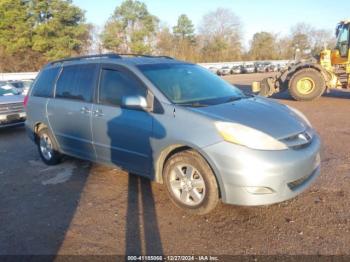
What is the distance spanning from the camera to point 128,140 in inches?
177

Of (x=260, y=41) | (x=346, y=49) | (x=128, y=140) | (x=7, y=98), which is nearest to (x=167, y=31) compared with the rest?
(x=260, y=41)

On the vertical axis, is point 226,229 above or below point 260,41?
below

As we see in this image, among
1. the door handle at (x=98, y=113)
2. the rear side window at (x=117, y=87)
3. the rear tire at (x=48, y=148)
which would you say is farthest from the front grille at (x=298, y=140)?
the rear tire at (x=48, y=148)

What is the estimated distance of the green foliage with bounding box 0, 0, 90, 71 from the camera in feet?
153

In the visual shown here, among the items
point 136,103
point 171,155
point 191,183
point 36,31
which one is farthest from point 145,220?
point 36,31

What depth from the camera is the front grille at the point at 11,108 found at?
370 inches

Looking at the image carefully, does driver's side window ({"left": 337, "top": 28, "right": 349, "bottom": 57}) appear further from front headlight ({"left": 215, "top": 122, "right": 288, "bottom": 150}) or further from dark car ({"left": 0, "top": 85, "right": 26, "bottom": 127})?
front headlight ({"left": 215, "top": 122, "right": 288, "bottom": 150})

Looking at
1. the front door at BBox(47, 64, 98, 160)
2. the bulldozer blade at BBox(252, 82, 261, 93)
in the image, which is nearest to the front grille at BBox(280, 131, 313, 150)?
the front door at BBox(47, 64, 98, 160)

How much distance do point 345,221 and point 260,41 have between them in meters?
76.4

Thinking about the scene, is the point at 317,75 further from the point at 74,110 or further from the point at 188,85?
the point at 74,110

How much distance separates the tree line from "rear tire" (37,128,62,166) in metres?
14.5

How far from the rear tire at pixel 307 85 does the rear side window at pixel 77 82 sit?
1066cm

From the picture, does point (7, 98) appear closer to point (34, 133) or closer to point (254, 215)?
point (34, 133)

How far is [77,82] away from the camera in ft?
17.6
